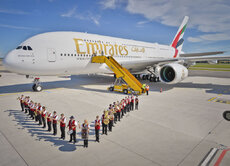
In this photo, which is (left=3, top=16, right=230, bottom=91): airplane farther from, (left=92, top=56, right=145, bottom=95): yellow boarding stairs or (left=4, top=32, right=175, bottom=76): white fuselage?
(left=92, top=56, right=145, bottom=95): yellow boarding stairs

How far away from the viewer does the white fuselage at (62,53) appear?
→ 36.9 ft

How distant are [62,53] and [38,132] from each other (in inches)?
317

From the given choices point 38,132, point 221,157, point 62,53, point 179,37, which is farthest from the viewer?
point 179,37

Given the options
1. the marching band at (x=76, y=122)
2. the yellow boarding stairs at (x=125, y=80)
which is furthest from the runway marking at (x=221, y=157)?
the yellow boarding stairs at (x=125, y=80)

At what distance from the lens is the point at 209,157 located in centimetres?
444

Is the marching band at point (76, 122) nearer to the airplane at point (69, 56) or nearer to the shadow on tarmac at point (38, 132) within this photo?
the shadow on tarmac at point (38, 132)

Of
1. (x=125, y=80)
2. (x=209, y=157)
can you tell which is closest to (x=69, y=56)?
(x=125, y=80)

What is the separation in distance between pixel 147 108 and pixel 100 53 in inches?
330

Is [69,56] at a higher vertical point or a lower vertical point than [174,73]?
higher

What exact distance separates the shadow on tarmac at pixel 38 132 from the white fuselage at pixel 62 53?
4560mm

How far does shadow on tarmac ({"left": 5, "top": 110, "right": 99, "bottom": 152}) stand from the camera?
16.9 ft

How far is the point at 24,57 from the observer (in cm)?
1121

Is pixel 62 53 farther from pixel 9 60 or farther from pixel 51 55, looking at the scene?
pixel 9 60

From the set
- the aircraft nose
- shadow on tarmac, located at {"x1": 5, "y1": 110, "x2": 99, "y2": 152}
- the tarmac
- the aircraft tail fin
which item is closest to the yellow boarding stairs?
the tarmac
